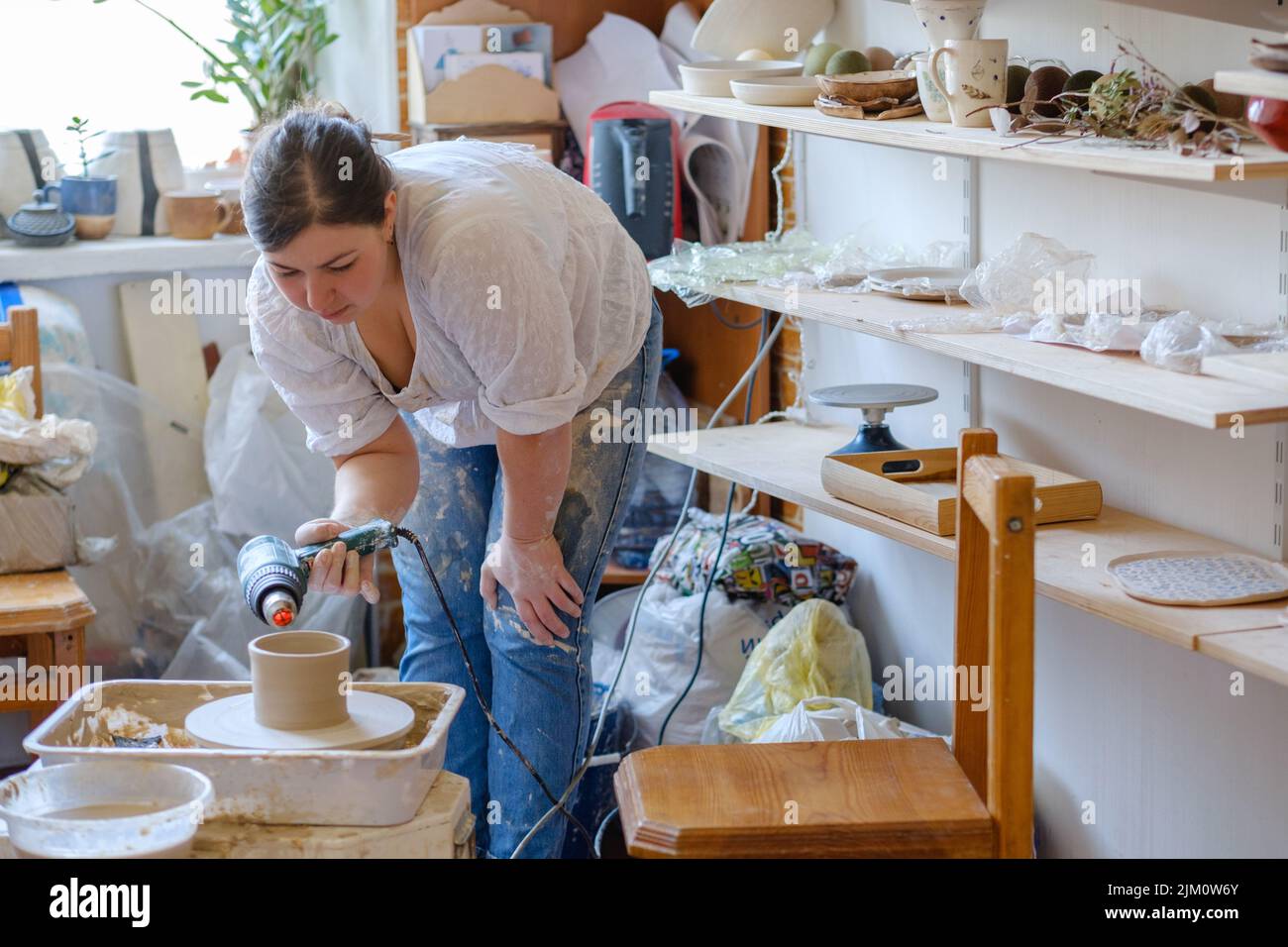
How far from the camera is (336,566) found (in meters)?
→ 1.65

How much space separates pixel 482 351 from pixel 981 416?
105cm

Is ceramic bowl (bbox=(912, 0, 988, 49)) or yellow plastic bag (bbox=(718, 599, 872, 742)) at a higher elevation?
ceramic bowl (bbox=(912, 0, 988, 49))

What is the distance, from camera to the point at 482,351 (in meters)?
1.71

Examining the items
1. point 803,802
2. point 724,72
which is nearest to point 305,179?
point 803,802

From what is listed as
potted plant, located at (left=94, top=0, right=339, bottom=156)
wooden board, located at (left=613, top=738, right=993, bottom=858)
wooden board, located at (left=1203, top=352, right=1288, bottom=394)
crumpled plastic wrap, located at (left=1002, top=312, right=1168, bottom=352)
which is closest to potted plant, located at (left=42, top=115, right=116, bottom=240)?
potted plant, located at (left=94, top=0, right=339, bottom=156)

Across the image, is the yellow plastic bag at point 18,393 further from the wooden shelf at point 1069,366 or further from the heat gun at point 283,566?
the wooden shelf at point 1069,366

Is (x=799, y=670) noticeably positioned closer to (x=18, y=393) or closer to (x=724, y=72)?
(x=724, y=72)

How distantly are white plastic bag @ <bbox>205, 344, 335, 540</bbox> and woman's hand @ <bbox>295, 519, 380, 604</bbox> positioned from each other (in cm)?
134

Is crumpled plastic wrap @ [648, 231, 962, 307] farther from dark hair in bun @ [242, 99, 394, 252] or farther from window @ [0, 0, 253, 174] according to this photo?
window @ [0, 0, 253, 174]

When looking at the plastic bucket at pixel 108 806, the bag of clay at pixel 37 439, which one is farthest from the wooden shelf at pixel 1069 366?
the bag of clay at pixel 37 439

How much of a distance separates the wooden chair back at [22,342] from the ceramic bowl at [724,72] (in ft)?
4.03

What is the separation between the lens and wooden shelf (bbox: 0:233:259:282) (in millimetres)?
3027

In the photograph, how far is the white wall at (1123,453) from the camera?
1.92 m
